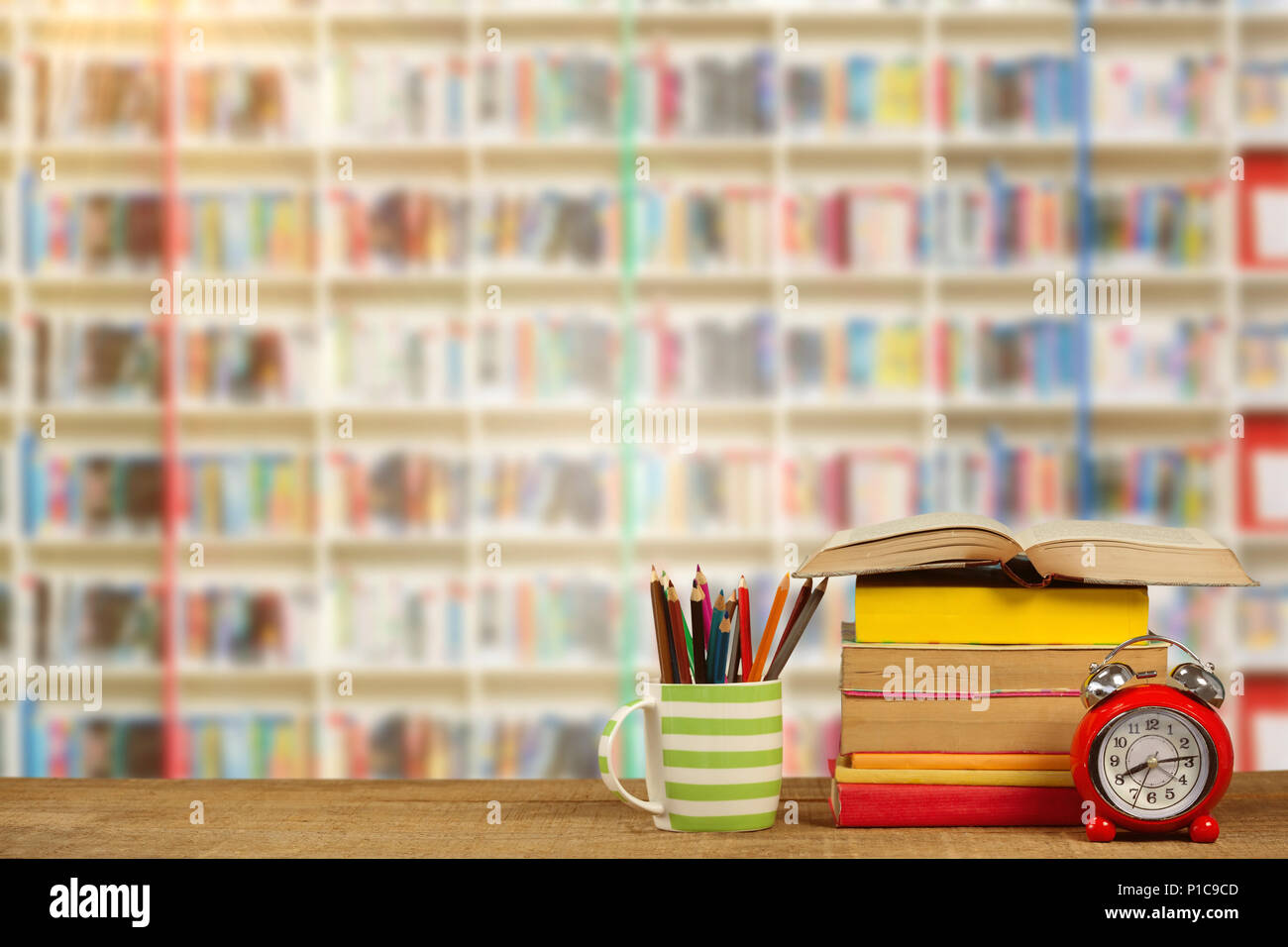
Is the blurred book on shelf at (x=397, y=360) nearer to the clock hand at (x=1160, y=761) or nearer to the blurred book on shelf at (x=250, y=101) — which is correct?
the blurred book on shelf at (x=250, y=101)

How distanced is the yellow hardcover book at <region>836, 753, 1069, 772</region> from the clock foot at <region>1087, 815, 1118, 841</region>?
0.22 ft

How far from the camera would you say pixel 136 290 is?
3334 millimetres

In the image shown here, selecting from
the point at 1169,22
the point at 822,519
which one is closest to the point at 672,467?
the point at 822,519

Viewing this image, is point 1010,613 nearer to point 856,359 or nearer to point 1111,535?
point 1111,535

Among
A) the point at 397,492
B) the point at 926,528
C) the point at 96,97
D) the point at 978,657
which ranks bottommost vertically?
the point at 978,657

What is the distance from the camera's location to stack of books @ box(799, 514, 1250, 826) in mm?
966

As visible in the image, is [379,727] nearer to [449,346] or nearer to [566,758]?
[566,758]

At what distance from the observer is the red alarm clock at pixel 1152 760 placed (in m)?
0.90

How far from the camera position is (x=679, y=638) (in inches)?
38.2

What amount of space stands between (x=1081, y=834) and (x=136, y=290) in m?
3.02

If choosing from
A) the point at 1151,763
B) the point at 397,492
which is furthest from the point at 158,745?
the point at 1151,763

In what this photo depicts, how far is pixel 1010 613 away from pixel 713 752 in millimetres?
258

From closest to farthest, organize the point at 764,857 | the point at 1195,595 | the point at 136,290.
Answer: the point at 764,857 < the point at 1195,595 < the point at 136,290

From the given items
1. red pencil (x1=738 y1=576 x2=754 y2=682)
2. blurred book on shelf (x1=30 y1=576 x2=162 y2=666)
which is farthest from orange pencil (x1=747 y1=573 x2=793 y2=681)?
blurred book on shelf (x1=30 y1=576 x2=162 y2=666)
